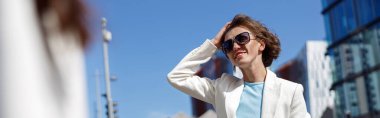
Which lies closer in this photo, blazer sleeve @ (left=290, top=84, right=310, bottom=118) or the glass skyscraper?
blazer sleeve @ (left=290, top=84, right=310, bottom=118)

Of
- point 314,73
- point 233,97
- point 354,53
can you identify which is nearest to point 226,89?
point 233,97

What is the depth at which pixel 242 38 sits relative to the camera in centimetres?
281

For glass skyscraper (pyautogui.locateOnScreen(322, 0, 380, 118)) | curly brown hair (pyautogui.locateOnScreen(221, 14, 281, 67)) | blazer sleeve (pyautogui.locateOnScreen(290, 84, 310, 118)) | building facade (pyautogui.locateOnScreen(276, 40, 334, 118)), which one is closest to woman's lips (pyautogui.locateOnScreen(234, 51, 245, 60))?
Result: curly brown hair (pyautogui.locateOnScreen(221, 14, 281, 67))

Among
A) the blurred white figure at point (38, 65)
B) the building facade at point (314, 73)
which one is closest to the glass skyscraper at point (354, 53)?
the building facade at point (314, 73)

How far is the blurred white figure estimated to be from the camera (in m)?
0.89

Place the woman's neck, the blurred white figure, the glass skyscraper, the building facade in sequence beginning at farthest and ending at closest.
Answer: the building facade < the glass skyscraper < the woman's neck < the blurred white figure

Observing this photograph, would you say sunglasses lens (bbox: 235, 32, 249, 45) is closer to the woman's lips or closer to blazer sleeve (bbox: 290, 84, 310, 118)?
the woman's lips

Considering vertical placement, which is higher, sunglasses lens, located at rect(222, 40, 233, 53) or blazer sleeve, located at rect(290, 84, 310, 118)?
sunglasses lens, located at rect(222, 40, 233, 53)

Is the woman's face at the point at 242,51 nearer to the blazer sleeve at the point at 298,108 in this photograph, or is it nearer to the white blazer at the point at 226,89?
the white blazer at the point at 226,89

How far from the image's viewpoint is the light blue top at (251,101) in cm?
277

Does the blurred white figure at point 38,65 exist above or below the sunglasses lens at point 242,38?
below

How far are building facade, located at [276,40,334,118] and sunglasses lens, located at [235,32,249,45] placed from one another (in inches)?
3054

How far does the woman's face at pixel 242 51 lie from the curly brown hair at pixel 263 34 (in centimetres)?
3

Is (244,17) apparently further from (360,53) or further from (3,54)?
(360,53)
